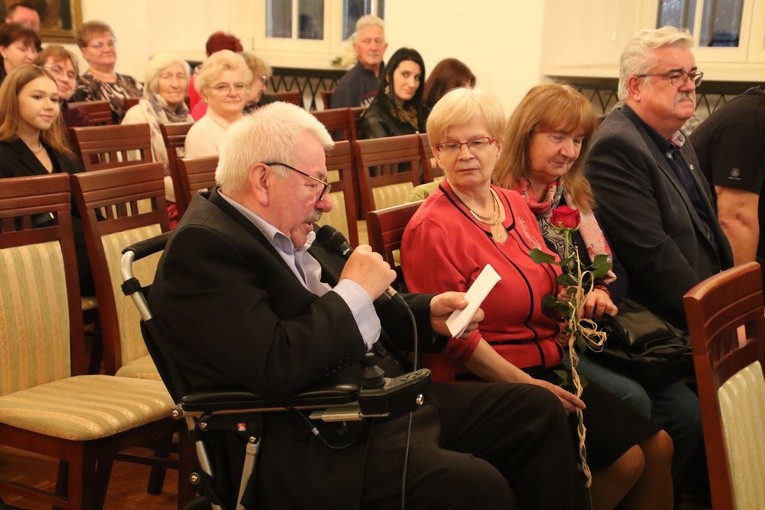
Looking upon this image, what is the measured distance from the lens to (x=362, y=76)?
7.02 m

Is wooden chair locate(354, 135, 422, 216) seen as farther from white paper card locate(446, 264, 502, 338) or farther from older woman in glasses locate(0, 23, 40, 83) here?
older woman in glasses locate(0, 23, 40, 83)

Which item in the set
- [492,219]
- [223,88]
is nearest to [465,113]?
[492,219]

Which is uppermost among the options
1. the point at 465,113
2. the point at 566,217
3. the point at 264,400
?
the point at 465,113

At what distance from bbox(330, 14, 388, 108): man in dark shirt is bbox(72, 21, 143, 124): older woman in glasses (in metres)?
1.49

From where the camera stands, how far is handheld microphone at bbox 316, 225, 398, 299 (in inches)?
83.9

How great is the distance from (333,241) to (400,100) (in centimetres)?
388

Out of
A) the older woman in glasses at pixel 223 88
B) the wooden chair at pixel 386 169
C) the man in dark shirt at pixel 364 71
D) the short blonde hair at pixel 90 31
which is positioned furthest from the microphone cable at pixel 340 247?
the short blonde hair at pixel 90 31

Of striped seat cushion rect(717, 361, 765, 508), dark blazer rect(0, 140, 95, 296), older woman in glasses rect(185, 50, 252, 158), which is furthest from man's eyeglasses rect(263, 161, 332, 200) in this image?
older woman in glasses rect(185, 50, 252, 158)

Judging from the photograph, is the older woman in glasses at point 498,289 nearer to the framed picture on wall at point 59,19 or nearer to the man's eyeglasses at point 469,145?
the man's eyeglasses at point 469,145

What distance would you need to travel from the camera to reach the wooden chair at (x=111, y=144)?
13.7 feet

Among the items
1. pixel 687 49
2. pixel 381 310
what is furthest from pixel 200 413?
pixel 687 49

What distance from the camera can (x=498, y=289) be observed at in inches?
99.0

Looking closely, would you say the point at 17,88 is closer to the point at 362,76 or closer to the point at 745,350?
the point at 745,350

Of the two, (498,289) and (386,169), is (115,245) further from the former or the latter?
(386,169)
